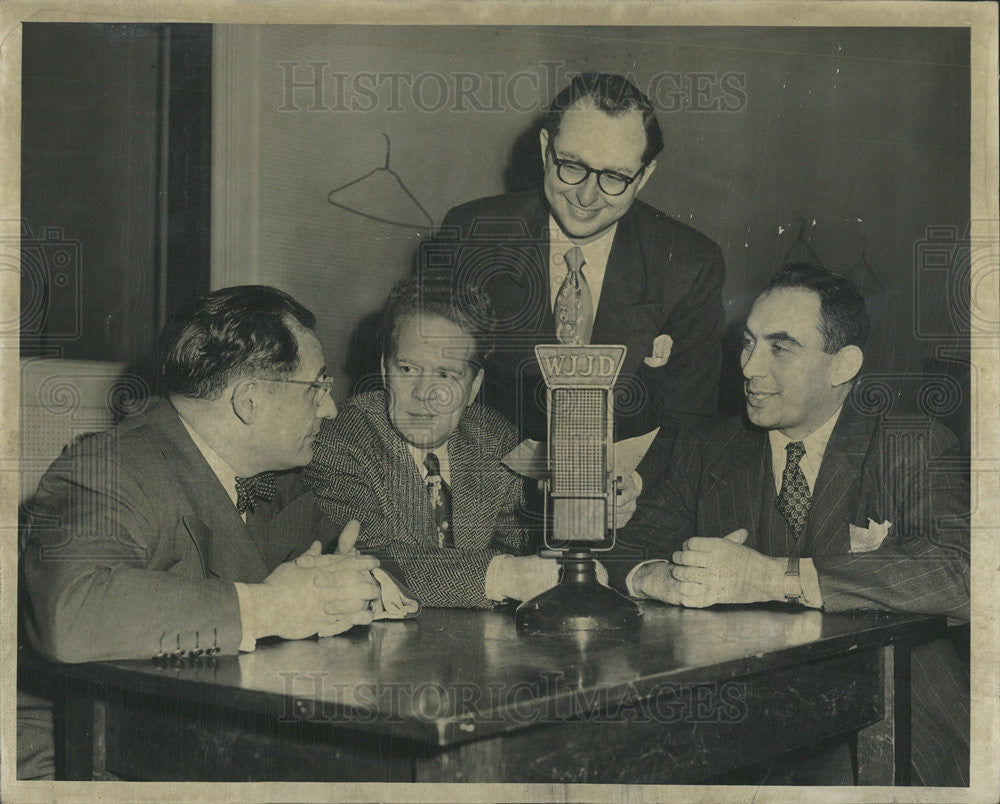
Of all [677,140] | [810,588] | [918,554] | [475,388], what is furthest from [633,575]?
[677,140]

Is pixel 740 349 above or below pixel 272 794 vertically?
above

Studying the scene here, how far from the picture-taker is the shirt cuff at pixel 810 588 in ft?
10.7

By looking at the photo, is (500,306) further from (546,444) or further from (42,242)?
(42,242)

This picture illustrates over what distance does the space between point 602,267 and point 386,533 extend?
3.53ft

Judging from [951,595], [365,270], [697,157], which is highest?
[697,157]

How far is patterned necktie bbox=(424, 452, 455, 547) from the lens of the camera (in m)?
3.32

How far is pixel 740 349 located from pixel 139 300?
1.86 m

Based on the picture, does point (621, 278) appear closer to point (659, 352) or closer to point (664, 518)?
point (659, 352)

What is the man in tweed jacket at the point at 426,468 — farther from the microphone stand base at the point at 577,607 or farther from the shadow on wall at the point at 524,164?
the shadow on wall at the point at 524,164

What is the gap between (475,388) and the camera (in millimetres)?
3377

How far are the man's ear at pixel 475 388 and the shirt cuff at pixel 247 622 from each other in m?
0.89

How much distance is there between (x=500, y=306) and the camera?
3414 mm

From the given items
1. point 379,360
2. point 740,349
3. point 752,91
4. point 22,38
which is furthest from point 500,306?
point 22,38

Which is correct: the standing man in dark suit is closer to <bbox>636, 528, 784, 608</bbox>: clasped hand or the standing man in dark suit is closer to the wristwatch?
<bbox>636, 528, 784, 608</bbox>: clasped hand
